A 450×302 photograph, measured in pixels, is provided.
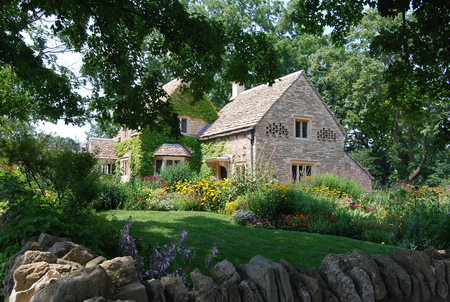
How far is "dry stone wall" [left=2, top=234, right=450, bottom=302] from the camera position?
246cm

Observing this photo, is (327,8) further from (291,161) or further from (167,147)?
(167,147)

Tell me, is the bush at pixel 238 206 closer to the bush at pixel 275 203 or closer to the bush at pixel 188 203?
the bush at pixel 275 203

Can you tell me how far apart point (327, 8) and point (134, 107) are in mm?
4531

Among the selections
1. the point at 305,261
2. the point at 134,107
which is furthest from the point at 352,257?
the point at 134,107

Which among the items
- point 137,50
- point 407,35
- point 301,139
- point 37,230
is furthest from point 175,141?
point 37,230

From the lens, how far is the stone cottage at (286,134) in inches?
698

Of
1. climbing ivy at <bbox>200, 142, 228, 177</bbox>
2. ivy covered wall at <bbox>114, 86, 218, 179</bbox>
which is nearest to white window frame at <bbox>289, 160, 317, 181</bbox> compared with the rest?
climbing ivy at <bbox>200, 142, 228, 177</bbox>

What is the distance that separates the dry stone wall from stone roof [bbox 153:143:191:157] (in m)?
16.7

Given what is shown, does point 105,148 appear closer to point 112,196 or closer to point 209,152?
point 209,152

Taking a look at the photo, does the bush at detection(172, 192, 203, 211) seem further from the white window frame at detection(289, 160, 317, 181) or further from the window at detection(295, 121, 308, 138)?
the window at detection(295, 121, 308, 138)

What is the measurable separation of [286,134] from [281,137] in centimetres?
41

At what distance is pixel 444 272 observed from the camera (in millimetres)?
3881

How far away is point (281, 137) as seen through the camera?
18375 mm

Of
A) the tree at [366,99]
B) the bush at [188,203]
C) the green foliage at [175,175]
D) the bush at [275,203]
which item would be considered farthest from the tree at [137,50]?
the tree at [366,99]
